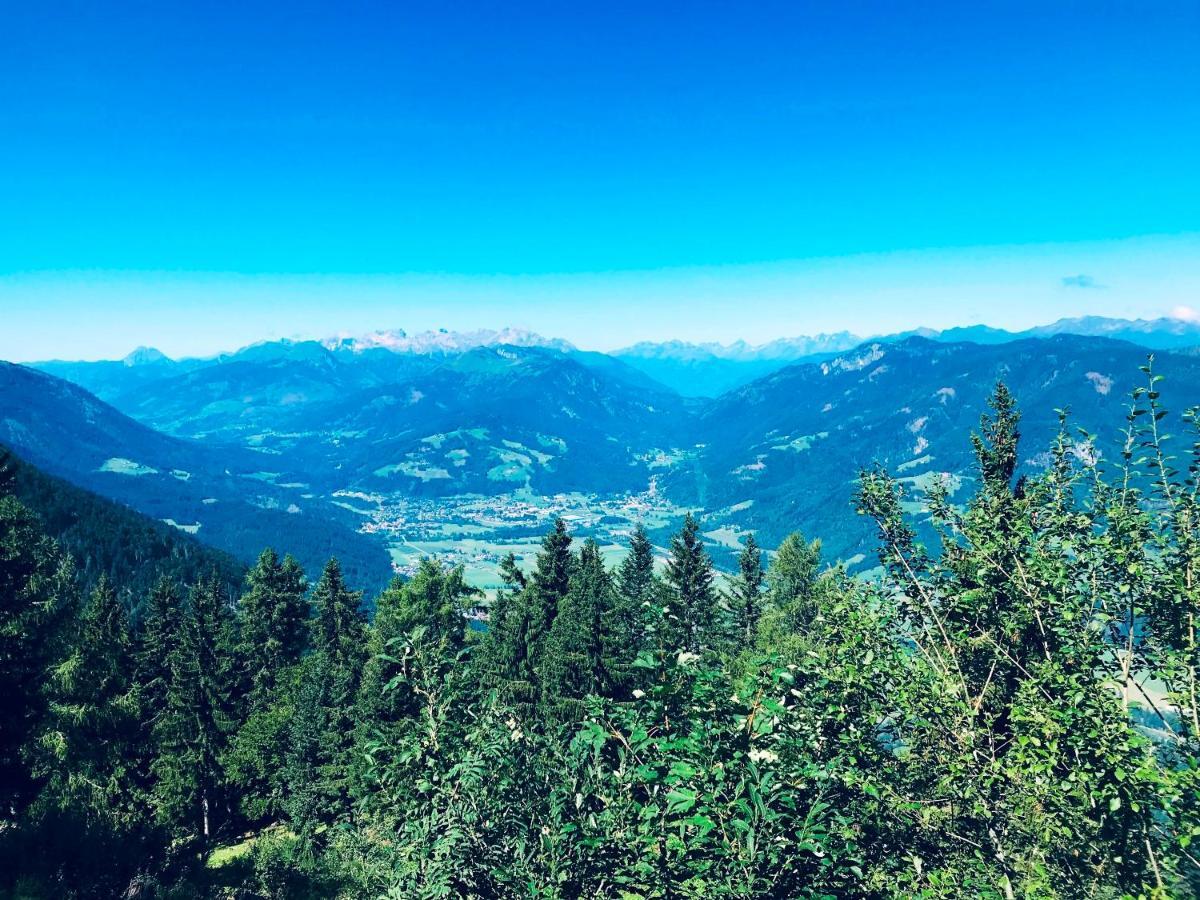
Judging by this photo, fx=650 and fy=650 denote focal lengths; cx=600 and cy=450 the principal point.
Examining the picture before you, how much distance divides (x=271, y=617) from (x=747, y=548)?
41.2 metres

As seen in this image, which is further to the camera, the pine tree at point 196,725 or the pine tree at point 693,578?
the pine tree at point 693,578

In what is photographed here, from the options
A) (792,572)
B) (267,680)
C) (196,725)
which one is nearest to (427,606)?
(267,680)

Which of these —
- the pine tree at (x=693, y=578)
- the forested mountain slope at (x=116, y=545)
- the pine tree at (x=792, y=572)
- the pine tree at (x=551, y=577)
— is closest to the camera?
the pine tree at (x=551, y=577)

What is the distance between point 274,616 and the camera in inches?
2021

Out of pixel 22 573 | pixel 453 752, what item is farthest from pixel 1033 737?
pixel 22 573

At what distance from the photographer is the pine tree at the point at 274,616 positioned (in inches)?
1975

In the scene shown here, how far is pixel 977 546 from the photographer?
9008 mm

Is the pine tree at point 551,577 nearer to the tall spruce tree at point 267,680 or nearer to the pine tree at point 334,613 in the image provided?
the pine tree at point 334,613

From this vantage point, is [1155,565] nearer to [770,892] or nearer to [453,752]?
[770,892]

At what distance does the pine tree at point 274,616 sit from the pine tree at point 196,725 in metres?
5.24

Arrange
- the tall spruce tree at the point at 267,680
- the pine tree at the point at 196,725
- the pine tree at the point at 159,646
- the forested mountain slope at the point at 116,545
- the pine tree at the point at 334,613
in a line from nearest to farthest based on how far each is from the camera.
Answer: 1. the pine tree at the point at 196,725
2. the tall spruce tree at the point at 267,680
3. the pine tree at the point at 159,646
4. the pine tree at the point at 334,613
5. the forested mountain slope at the point at 116,545

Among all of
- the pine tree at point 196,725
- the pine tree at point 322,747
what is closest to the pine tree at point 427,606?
the pine tree at point 322,747

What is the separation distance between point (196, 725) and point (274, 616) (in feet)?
37.2

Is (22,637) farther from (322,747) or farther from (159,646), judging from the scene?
(159,646)
